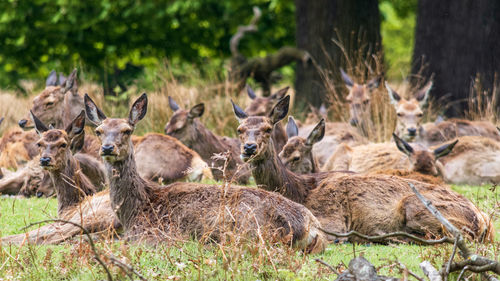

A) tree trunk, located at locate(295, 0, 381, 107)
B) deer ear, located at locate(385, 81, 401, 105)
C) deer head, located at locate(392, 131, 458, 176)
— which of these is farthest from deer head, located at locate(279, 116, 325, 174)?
tree trunk, located at locate(295, 0, 381, 107)

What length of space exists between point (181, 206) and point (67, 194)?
1917 millimetres

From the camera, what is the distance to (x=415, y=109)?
12719 millimetres

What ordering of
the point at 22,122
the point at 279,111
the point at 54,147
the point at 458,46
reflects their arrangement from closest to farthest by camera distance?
the point at 54,147
the point at 279,111
the point at 22,122
the point at 458,46

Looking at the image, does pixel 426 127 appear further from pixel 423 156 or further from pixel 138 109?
pixel 138 109

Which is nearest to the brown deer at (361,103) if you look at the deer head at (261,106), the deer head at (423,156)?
the deer head at (261,106)

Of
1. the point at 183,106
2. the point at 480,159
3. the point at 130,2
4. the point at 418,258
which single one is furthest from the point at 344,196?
the point at 130,2

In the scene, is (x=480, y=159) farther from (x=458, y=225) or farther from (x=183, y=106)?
(x=183, y=106)

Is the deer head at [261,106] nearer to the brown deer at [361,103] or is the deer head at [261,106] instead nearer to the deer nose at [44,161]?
the brown deer at [361,103]

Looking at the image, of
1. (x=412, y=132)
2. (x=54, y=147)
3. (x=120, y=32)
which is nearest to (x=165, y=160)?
(x=54, y=147)

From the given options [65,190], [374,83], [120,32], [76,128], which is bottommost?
[120,32]

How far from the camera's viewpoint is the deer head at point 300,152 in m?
9.72

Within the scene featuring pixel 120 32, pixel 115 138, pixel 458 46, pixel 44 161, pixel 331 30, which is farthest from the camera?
pixel 120 32

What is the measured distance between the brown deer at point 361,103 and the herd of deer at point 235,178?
0.83 meters

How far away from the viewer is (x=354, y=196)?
25.9ft
